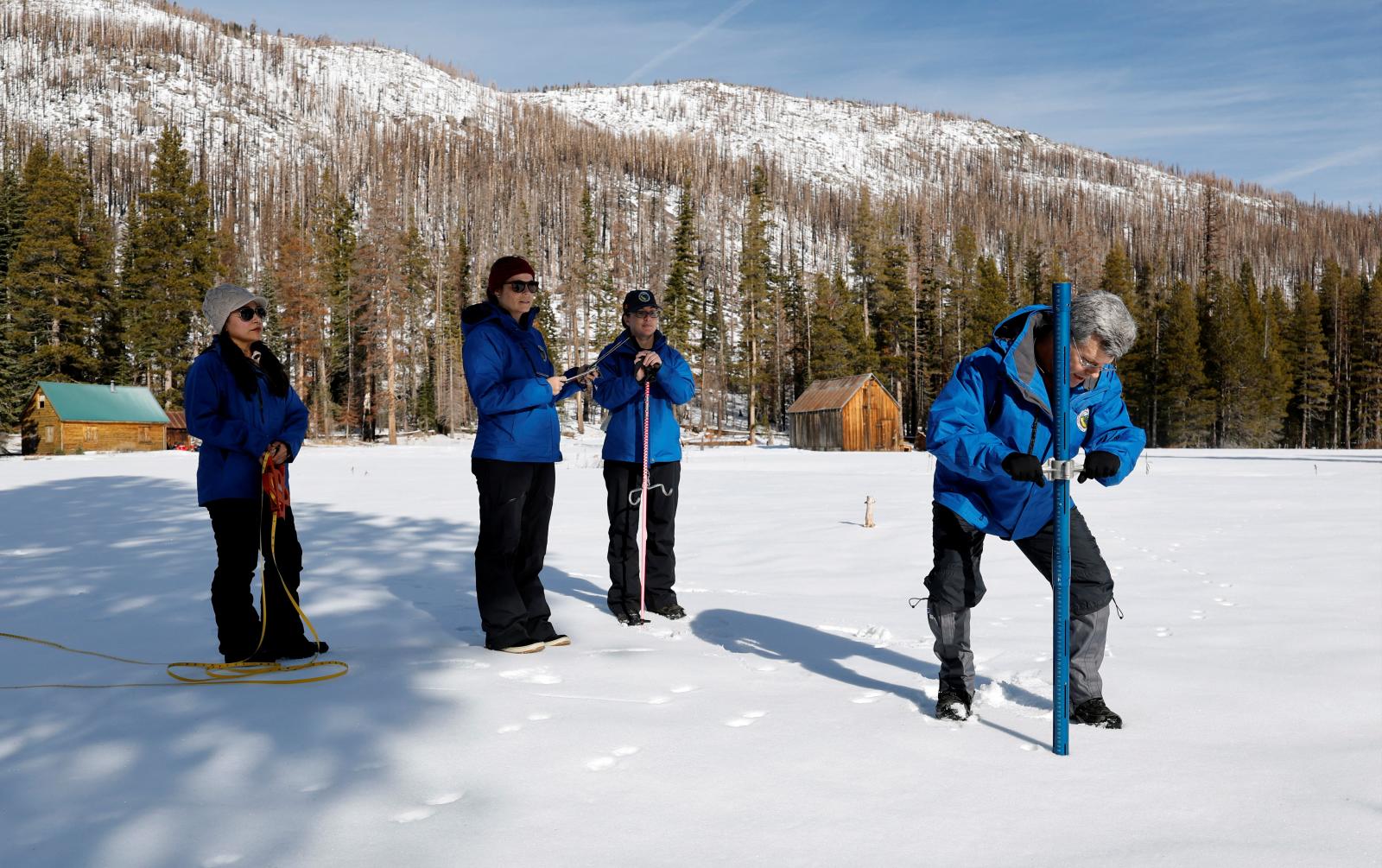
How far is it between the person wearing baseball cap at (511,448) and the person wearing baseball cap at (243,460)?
98 cm

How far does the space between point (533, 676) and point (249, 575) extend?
1.60 m

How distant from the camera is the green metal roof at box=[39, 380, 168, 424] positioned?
35.8m

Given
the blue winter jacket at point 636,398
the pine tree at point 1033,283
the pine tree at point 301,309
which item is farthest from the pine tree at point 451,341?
the blue winter jacket at point 636,398

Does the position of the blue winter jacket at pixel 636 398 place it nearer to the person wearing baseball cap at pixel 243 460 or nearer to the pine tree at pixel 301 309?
the person wearing baseball cap at pixel 243 460

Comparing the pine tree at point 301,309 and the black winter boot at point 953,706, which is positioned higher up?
the pine tree at point 301,309

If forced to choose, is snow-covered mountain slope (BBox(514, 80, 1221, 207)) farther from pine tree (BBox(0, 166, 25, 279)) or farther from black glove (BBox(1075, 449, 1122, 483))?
black glove (BBox(1075, 449, 1122, 483))

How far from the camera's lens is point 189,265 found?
47.9 meters

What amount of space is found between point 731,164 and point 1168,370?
10072 cm

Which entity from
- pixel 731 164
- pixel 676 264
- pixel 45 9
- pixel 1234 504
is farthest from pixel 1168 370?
pixel 45 9

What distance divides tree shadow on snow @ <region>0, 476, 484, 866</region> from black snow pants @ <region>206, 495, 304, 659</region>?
35 cm

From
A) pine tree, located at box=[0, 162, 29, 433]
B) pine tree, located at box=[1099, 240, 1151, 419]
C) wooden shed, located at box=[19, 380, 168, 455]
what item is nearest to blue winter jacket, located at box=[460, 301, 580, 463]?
wooden shed, located at box=[19, 380, 168, 455]

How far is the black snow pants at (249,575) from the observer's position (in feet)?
14.1

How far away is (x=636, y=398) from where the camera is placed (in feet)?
19.0

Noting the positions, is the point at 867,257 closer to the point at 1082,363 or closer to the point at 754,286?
the point at 754,286
